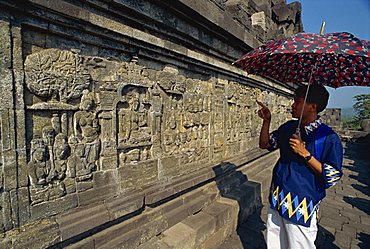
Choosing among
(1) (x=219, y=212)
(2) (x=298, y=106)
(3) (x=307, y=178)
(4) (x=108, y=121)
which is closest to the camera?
(3) (x=307, y=178)

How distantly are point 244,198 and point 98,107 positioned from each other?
3.13 m

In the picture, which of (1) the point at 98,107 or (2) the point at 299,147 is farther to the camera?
(1) the point at 98,107

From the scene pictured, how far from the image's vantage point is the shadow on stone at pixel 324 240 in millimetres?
3432

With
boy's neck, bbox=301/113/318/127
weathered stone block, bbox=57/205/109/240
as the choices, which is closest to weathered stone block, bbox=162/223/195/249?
weathered stone block, bbox=57/205/109/240

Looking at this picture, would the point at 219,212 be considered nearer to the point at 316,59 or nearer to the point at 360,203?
the point at 316,59

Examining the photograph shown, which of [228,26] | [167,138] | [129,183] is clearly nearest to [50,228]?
[129,183]

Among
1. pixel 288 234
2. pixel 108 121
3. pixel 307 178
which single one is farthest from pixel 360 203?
pixel 108 121

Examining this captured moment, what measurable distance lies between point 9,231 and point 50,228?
30cm

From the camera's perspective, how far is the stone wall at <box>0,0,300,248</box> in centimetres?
179

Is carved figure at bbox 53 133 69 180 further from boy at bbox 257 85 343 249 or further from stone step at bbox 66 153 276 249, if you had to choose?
boy at bbox 257 85 343 249

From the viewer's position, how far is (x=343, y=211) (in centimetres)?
474

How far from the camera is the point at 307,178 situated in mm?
2031

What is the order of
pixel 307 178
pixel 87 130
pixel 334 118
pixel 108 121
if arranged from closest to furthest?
pixel 307 178, pixel 87 130, pixel 108 121, pixel 334 118

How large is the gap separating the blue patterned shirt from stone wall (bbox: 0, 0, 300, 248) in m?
1.55
